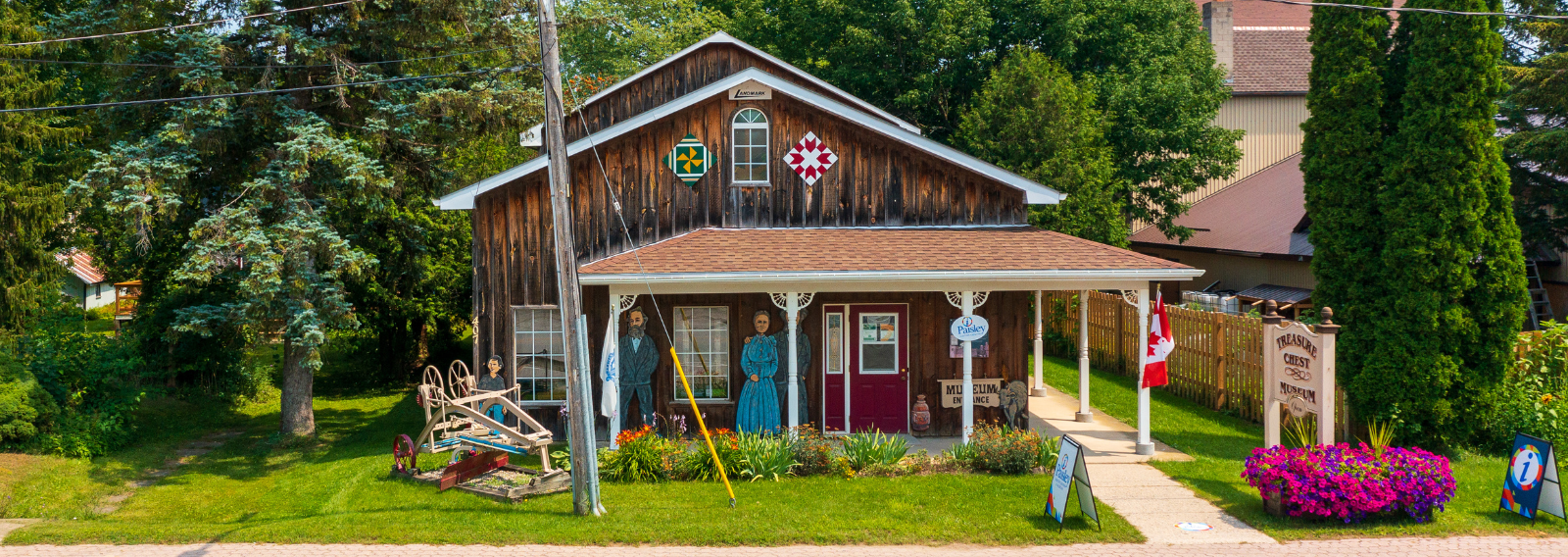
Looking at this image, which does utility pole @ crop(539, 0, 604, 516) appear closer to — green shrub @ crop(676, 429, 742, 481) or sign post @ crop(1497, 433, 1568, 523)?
green shrub @ crop(676, 429, 742, 481)

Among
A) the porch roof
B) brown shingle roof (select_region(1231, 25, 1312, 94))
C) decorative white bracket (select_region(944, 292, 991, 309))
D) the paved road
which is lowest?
the paved road

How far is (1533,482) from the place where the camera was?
9.87 m

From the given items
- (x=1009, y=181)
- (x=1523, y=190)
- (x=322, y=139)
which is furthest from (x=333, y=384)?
(x=1523, y=190)

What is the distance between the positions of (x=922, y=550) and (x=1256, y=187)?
80.4 ft

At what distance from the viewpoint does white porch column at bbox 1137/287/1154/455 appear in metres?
13.1

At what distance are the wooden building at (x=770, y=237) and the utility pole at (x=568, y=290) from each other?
11.4 ft

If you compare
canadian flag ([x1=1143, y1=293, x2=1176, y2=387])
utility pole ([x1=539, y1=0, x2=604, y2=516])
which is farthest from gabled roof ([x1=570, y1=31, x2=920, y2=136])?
utility pole ([x1=539, y1=0, x2=604, y2=516])

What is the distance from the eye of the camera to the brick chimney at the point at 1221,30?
35.0 m

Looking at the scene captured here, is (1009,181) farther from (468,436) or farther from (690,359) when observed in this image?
(468,436)

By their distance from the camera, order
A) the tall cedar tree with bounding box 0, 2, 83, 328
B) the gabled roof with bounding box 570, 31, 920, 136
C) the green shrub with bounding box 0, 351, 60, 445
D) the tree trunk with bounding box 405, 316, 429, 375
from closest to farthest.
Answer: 1. the green shrub with bounding box 0, 351, 60, 445
2. the tall cedar tree with bounding box 0, 2, 83, 328
3. the gabled roof with bounding box 570, 31, 920, 136
4. the tree trunk with bounding box 405, 316, 429, 375

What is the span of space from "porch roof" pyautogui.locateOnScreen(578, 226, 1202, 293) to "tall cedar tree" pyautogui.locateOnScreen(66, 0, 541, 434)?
377cm

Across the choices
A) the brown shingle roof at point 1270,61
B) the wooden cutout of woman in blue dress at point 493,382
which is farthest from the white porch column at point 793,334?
the brown shingle roof at point 1270,61

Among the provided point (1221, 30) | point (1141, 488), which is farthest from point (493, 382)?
point (1221, 30)

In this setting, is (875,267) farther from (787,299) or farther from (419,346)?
(419,346)
